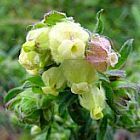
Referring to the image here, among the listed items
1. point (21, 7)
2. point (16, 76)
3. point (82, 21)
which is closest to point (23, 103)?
point (16, 76)

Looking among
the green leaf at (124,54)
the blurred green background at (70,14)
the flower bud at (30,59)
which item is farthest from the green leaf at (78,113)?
the blurred green background at (70,14)

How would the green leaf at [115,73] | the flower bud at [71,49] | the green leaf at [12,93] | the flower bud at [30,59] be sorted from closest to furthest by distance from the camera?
1. the flower bud at [71,49]
2. the flower bud at [30,59]
3. the green leaf at [115,73]
4. the green leaf at [12,93]

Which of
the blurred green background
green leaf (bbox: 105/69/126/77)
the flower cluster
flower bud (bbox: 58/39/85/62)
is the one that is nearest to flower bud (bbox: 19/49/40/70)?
the flower cluster

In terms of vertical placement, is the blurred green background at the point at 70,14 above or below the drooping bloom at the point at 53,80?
above

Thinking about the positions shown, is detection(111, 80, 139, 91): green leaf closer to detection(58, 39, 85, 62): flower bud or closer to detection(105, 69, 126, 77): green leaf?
detection(105, 69, 126, 77): green leaf

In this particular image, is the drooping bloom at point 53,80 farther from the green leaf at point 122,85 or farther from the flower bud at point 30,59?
the green leaf at point 122,85

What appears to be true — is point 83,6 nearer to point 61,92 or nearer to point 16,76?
point 16,76

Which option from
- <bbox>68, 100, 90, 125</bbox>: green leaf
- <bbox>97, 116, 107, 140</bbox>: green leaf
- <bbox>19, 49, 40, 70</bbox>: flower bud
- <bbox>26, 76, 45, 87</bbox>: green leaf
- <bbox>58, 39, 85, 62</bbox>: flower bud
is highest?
<bbox>58, 39, 85, 62</bbox>: flower bud
